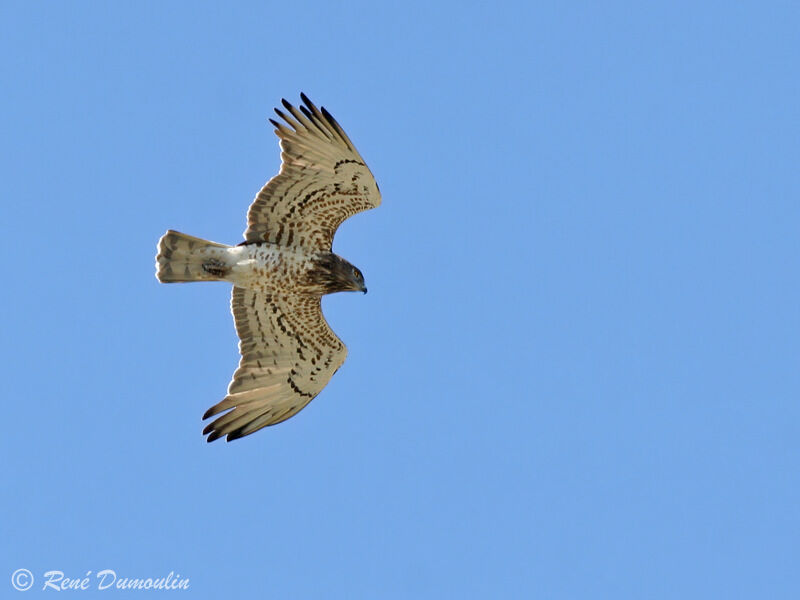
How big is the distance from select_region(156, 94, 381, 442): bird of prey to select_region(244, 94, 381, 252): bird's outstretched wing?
0.01m

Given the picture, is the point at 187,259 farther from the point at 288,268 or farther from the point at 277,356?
the point at 277,356

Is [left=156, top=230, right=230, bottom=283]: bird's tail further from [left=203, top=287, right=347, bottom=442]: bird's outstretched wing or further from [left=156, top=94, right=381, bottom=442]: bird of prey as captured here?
[left=203, top=287, right=347, bottom=442]: bird's outstretched wing

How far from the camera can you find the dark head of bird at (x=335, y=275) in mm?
17281

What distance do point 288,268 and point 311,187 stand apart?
3.56 ft

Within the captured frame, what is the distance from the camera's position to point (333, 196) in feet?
55.8

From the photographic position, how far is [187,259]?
17.0 meters

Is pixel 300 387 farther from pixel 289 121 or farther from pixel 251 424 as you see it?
pixel 289 121

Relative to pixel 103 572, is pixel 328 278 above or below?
above

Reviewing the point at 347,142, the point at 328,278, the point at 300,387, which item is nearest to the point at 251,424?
the point at 300,387

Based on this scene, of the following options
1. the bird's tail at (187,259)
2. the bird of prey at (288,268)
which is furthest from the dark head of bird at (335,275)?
the bird's tail at (187,259)

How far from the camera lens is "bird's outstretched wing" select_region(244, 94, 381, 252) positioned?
54.6 ft

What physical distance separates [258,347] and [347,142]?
10.4 feet

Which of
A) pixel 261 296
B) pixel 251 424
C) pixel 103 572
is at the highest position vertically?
pixel 261 296

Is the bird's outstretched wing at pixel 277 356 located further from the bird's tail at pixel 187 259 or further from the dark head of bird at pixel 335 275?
the bird's tail at pixel 187 259
